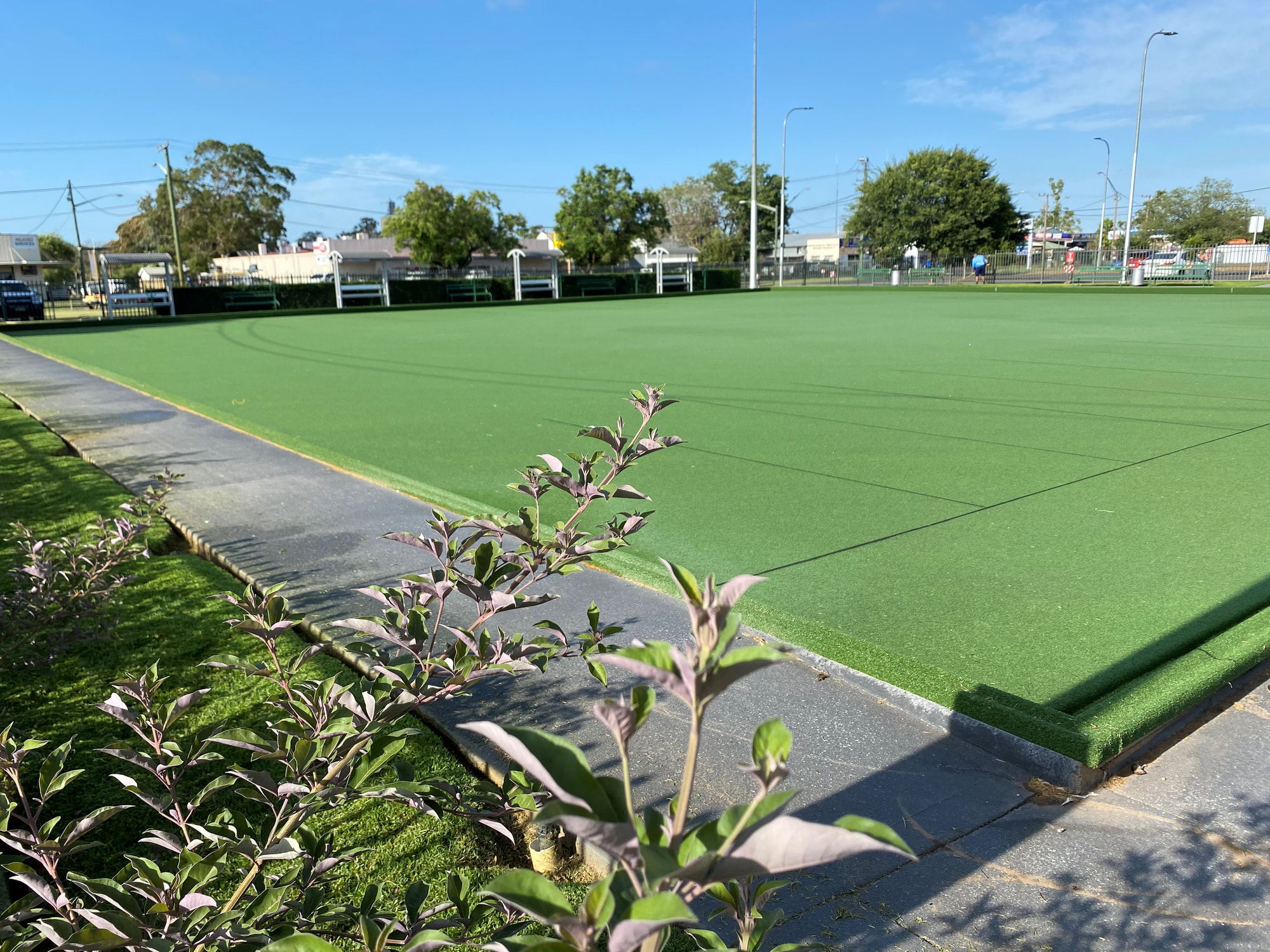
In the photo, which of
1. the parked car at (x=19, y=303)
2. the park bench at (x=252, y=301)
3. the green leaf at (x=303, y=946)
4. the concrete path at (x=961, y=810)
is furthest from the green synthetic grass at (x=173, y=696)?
the parked car at (x=19, y=303)

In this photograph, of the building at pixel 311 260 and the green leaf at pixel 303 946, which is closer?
the green leaf at pixel 303 946

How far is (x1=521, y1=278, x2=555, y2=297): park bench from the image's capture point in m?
37.3

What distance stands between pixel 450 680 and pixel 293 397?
9.55 meters

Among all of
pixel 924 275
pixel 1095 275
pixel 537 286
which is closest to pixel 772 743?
pixel 537 286

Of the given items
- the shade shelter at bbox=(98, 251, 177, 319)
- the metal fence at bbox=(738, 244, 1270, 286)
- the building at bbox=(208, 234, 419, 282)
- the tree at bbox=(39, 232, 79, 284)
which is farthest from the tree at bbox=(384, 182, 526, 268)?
the tree at bbox=(39, 232, 79, 284)

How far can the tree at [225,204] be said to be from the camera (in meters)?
62.4

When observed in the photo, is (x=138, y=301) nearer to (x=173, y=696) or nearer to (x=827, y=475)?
(x=827, y=475)

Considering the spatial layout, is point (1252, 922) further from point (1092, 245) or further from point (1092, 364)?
point (1092, 245)

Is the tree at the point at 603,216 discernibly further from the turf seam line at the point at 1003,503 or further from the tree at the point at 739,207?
the turf seam line at the point at 1003,503

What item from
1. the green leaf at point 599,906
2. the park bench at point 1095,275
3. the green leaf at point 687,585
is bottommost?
the green leaf at point 599,906

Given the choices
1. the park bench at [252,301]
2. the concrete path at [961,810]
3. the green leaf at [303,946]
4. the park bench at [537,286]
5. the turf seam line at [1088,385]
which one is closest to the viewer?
the green leaf at [303,946]

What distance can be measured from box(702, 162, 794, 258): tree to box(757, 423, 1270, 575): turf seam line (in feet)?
272

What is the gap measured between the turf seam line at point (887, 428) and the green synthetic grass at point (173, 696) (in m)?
5.48

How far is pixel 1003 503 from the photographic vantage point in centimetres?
531
